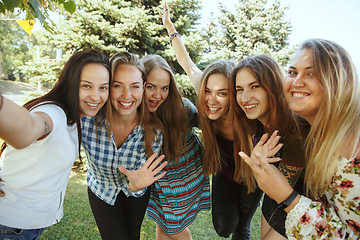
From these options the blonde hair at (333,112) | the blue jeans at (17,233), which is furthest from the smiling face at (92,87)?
the blonde hair at (333,112)

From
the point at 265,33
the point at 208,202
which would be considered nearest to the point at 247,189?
the point at 208,202

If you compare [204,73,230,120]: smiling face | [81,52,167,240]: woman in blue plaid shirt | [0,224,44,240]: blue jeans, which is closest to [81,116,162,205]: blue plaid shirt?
[81,52,167,240]: woman in blue plaid shirt

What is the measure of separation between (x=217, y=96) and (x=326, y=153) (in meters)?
1.19

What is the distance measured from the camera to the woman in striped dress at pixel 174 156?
2.51m

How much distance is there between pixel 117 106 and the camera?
7.23 feet

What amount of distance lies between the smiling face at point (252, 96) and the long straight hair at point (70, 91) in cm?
133

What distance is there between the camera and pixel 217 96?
2.40 m

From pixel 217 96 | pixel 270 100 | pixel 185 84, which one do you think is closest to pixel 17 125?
pixel 217 96

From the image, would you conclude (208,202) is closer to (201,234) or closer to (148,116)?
(201,234)

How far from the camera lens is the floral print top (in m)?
1.29

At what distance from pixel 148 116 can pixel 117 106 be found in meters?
0.36

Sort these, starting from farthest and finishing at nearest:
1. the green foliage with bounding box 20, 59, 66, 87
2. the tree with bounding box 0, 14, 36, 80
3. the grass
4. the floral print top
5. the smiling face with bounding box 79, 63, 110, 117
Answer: the tree with bounding box 0, 14, 36, 80 < the green foliage with bounding box 20, 59, 66, 87 < the grass < the smiling face with bounding box 79, 63, 110, 117 < the floral print top

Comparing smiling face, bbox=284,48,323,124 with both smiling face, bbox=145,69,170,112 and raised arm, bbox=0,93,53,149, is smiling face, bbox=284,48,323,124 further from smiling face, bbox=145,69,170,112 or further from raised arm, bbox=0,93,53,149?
raised arm, bbox=0,93,53,149

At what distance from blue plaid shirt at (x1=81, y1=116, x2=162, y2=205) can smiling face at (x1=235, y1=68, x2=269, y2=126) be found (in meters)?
0.96
